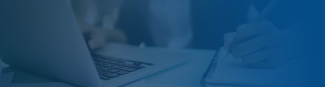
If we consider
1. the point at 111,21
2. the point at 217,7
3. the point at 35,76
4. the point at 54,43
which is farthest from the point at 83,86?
the point at 111,21

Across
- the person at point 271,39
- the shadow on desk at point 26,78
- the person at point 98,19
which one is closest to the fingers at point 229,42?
the person at point 271,39

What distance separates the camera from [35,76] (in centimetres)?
52

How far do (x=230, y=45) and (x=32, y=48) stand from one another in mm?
374

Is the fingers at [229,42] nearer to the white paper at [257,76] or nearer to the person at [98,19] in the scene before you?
the white paper at [257,76]

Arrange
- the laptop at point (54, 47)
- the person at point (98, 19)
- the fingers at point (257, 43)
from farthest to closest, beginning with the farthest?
the person at point (98, 19), the fingers at point (257, 43), the laptop at point (54, 47)

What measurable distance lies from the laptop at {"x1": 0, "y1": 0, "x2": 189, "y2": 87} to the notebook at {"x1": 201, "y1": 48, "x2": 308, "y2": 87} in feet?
0.47

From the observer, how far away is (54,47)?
1.20 feet

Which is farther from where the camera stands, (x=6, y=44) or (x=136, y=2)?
(x=136, y=2)

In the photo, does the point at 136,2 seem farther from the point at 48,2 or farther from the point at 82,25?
the point at 48,2

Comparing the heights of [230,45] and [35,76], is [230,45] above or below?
above

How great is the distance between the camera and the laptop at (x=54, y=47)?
0.32 meters

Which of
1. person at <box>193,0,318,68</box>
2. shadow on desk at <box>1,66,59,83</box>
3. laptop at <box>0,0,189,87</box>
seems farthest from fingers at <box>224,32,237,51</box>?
shadow on desk at <box>1,66,59,83</box>

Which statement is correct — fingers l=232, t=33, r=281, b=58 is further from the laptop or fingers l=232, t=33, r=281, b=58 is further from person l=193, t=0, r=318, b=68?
the laptop

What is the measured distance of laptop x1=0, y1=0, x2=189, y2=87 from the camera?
0.32 meters
